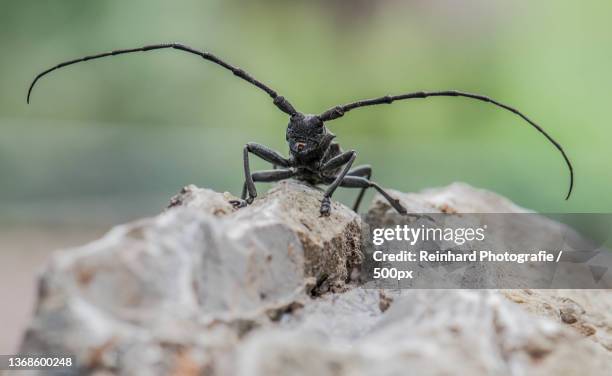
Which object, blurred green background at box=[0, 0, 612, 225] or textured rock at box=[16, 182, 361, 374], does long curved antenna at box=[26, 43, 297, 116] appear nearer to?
textured rock at box=[16, 182, 361, 374]

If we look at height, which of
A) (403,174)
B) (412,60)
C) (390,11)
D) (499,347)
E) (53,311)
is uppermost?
(390,11)

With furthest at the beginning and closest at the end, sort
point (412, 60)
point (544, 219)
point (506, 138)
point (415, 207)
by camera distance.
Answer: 1. point (412, 60)
2. point (506, 138)
3. point (544, 219)
4. point (415, 207)

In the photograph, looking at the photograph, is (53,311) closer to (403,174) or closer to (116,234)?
(116,234)

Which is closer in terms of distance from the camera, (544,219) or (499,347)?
(499,347)

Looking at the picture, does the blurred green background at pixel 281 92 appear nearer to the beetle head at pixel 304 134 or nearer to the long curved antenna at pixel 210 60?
the beetle head at pixel 304 134

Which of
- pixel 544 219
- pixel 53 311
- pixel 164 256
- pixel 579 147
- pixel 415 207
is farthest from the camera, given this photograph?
pixel 579 147

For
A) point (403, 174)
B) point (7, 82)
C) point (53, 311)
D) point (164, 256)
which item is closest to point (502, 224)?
point (403, 174)

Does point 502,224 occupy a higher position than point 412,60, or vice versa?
point 412,60

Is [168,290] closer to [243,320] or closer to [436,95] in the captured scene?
[243,320]
